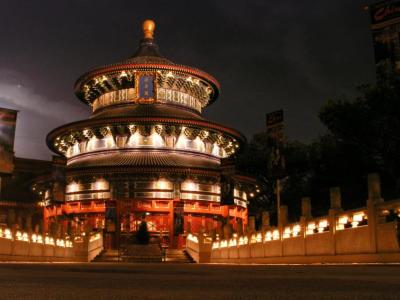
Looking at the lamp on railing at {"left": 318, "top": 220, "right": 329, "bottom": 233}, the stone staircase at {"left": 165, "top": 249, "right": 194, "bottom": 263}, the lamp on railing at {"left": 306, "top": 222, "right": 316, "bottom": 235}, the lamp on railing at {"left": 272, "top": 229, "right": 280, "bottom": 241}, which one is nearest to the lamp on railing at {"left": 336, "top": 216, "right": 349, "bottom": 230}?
the lamp on railing at {"left": 318, "top": 220, "right": 329, "bottom": 233}

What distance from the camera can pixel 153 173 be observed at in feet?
145

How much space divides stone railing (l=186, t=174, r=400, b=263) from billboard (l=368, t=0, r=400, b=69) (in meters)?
8.38

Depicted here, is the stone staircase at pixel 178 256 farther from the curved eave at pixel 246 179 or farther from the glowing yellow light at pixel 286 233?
Answer: the glowing yellow light at pixel 286 233

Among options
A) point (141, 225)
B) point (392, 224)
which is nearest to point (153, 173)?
point (141, 225)

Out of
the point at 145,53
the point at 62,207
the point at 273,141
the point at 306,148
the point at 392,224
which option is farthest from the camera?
the point at 145,53

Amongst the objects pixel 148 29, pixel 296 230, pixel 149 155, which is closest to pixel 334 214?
pixel 296 230

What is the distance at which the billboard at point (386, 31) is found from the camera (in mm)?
24531

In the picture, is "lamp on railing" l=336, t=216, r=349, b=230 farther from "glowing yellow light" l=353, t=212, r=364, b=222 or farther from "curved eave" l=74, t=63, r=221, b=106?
"curved eave" l=74, t=63, r=221, b=106

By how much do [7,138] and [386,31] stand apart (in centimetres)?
2001

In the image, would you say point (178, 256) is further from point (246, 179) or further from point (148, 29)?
point (148, 29)

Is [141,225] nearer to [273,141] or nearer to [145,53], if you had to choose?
[273,141]

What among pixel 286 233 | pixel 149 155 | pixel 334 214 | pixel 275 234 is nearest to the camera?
pixel 334 214

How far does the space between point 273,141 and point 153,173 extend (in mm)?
17167

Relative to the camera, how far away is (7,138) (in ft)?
93.0
